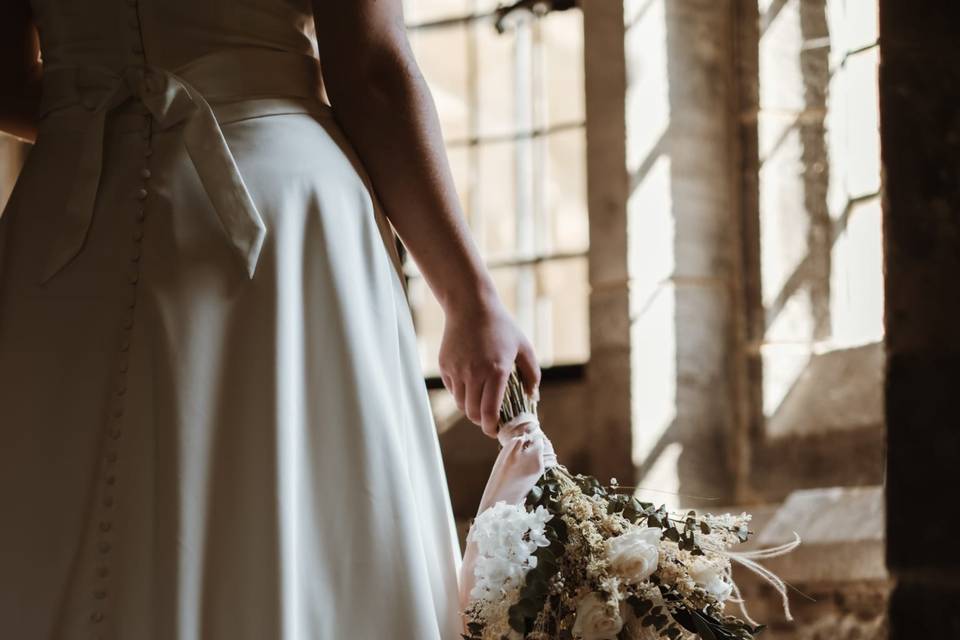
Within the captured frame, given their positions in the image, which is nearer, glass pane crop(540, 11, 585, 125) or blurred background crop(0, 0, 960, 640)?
blurred background crop(0, 0, 960, 640)

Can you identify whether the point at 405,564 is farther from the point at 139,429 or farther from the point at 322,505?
the point at 139,429

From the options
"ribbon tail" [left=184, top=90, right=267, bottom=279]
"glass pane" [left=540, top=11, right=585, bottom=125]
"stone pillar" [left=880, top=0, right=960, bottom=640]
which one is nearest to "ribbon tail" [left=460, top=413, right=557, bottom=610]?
"ribbon tail" [left=184, top=90, right=267, bottom=279]

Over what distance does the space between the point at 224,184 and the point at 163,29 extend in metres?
0.20

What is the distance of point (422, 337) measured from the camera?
6.64m

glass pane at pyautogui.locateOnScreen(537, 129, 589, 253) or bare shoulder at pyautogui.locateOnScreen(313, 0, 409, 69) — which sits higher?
glass pane at pyautogui.locateOnScreen(537, 129, 589, 253)

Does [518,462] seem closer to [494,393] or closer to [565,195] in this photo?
[494,393]

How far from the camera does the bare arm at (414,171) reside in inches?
63.0

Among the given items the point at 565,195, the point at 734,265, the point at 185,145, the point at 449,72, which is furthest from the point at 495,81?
the point at 185,145

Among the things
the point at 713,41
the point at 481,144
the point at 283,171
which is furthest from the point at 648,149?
the point at 283,171

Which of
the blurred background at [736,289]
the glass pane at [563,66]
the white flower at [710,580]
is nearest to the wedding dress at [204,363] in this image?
the white flower at [710,580]

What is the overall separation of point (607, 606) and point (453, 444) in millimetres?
4673

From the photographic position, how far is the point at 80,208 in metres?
1.53

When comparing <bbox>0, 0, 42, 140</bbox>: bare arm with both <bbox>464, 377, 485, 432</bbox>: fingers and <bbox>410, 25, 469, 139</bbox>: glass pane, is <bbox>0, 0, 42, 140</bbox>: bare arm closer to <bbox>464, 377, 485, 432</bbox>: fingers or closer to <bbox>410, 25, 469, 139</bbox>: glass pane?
<bbox>464, 377, 485, 432</bbox>: fingers

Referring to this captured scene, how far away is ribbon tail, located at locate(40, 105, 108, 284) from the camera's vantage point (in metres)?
1.52
